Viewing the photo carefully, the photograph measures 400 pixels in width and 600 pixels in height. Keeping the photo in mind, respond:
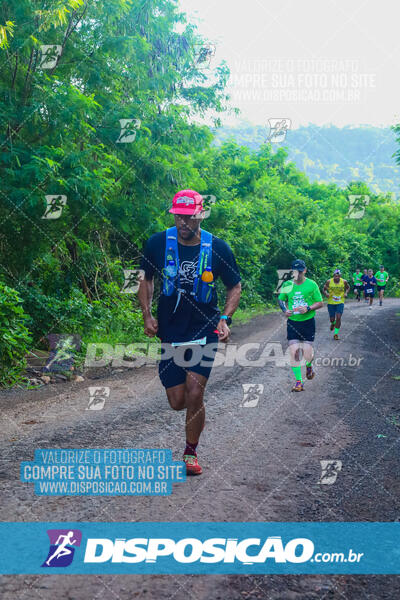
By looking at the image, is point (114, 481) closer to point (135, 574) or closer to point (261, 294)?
point (135, 574)

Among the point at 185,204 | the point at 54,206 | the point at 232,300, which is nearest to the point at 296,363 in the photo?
the point at 232,300

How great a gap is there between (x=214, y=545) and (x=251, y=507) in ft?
2.20

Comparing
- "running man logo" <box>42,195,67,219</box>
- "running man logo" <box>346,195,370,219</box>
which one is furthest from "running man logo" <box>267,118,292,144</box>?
"running man logo" <box>42,195,67,219</box>

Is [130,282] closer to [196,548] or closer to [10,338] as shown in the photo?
[10,338]

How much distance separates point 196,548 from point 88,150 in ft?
33.2

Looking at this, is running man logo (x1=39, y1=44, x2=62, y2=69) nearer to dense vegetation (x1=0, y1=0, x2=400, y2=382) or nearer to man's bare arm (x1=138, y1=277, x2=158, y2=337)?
dense vegetation (x1=0, y1=0, x2=400, y2=382)

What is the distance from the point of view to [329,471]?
5148mm

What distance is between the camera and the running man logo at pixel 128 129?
14.1 metres

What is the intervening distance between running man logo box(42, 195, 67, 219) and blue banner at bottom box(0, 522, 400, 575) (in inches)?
346

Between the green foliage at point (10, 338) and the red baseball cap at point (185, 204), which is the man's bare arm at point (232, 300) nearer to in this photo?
the red baseball cap at point (185, 204)

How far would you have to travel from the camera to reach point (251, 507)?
4129 millimetres

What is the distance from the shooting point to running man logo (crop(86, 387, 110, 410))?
7896 mm

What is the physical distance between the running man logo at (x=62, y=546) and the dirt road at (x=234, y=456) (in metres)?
0.20

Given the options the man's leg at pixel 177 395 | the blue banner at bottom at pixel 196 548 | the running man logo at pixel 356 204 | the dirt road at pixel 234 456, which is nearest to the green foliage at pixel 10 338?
the dirt road at pixel 234 456
